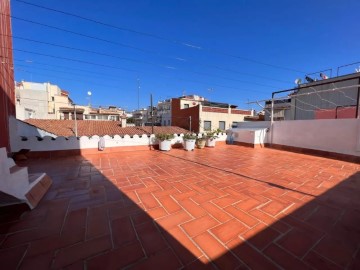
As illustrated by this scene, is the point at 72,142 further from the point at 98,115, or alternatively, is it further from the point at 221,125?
the point at 98,115

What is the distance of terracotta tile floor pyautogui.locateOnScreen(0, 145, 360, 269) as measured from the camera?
126 cm

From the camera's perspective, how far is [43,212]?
190 cm

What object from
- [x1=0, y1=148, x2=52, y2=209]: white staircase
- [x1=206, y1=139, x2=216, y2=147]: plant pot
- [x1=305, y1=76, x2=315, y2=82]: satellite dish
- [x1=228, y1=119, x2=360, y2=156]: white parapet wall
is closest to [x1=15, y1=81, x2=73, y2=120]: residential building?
[x1=206, y1=139, x2=216, y2=147]: plant pot

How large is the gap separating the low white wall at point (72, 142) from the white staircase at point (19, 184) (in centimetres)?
298

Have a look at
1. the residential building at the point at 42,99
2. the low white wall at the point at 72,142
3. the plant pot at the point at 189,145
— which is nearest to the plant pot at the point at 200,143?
the plant pot at the point at 189,145

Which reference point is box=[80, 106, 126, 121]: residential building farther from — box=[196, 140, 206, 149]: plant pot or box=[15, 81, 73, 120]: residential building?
box=[196, 140, 206, 149]: plant pot

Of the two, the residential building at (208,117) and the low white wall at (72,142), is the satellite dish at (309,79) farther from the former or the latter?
the low white wall at (72,142)

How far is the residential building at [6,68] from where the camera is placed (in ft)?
11.7

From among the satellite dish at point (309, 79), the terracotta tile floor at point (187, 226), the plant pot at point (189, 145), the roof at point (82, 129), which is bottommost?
the terracotta tile floor at point (187, 226)

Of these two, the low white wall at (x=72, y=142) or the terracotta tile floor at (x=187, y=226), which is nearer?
the terracotta tile floor at (x=187, y=226)

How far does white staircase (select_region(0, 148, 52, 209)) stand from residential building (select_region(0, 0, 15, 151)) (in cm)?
213

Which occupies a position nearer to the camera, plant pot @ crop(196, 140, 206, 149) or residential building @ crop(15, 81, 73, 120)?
plant pot @ crop(196, 140, 206, 149)

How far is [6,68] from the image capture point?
398 centimetres

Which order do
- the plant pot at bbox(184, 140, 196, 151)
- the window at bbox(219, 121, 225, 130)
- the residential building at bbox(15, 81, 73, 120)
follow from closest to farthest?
the plant pot at bbox(184, 140, 196, 151)
the window at bbox(219, 121, 225, 130)
the residential building at bbox(15, 81, 73, 120)
